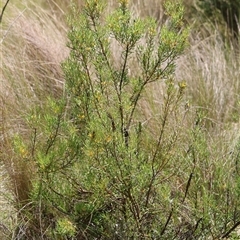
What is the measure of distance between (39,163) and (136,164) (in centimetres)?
32

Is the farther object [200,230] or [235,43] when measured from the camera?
[235,43]

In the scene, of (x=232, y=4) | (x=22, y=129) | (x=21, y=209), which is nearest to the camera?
(x=21, y=209)

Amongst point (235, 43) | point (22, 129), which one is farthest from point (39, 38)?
point (235, 43)

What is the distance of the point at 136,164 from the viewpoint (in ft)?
7.59

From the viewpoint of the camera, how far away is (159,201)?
8.25 feet

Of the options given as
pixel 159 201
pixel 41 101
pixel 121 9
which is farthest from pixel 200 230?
pixel 41 101

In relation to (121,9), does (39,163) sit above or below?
below

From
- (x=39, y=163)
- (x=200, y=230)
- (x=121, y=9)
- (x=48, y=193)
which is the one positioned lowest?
(x=200, y=230)

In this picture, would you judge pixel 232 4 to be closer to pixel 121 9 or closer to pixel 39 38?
pixel 39 38

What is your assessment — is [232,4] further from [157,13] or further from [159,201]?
[159,201]

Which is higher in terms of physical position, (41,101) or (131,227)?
(41,101)

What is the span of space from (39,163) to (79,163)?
18cm

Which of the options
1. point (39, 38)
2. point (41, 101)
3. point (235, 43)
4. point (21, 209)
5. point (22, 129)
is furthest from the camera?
point (235, 43)

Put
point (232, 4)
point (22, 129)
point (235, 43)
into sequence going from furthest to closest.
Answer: point (232, 4) < point (235, 43) < point (22, 129)
